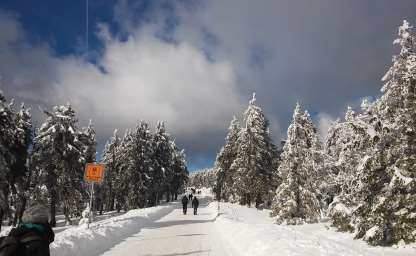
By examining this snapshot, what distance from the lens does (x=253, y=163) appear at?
52.5 meters

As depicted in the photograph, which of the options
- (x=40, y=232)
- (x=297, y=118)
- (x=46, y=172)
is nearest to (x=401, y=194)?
(x=40, y=232)

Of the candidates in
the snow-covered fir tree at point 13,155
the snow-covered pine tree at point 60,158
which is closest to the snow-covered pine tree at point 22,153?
the snow-covered fir tree at point 13,155

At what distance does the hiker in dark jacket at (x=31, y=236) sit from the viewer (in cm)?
380

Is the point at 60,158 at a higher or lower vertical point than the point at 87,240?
higher

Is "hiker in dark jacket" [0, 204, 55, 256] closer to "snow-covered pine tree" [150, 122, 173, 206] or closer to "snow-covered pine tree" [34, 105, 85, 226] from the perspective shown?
"snow-covered pine tree" [34, 105, 85, 226]

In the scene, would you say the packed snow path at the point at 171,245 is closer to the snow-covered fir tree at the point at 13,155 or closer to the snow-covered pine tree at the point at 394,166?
the snow-covered pine tree at the point at 394,166

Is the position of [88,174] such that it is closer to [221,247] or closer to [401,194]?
[221,247]

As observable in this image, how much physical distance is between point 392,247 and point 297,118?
79.4ft

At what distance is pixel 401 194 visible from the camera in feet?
61.4

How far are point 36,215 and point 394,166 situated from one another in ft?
60.3

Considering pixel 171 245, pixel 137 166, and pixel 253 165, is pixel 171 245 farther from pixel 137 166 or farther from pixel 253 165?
pixel 137 166

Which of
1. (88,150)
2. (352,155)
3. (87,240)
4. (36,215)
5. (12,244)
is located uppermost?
(88,150)

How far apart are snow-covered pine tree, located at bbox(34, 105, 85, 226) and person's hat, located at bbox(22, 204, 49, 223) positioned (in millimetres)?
32948

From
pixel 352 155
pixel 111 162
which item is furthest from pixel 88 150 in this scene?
pixel 352 155
